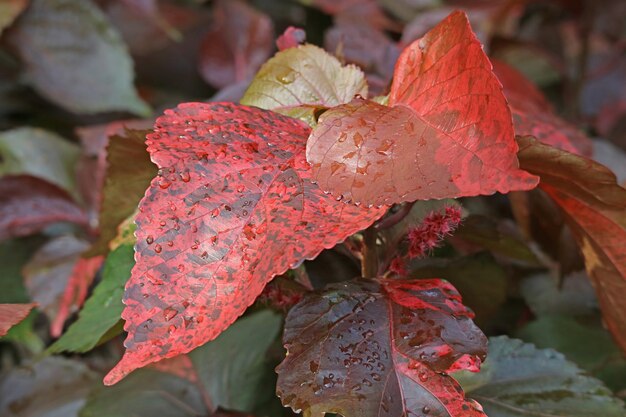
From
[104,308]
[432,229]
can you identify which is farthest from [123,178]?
[432,229]

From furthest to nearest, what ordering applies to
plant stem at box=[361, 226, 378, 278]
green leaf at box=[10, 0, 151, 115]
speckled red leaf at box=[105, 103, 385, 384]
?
green leaf at box=[10, 0, 151, 115] → plant stem at box=[361, 226, 378, 278] → speckled red leaf at box=[105, 103, 385, 384]

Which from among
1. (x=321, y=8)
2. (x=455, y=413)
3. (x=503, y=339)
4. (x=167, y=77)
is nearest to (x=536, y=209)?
(x=503, y=339)

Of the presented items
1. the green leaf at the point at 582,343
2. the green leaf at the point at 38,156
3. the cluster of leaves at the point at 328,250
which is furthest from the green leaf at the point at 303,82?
the green leaf at the point at 38,156

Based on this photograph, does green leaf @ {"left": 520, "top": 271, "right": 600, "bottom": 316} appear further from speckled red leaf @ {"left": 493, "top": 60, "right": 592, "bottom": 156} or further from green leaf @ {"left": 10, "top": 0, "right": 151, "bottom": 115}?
green leaf @ {"left": 10, "top": 0, "right": 151, "bottom": 115}

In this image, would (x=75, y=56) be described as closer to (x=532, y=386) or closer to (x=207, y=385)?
(x=207, y=385)

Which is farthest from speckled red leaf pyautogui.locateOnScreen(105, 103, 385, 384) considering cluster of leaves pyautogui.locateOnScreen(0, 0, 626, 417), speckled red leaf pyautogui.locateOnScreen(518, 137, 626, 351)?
speckled red leaf pyautogui.locateOnScreen(518, 137, 626, 351)

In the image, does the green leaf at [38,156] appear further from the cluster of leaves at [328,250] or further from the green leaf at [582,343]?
the green leaf at [582,343]

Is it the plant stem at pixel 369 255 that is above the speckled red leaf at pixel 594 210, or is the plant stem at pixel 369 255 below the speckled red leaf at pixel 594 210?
below
